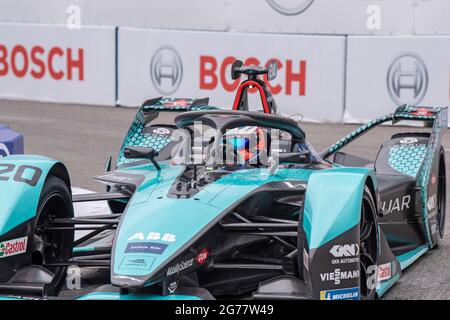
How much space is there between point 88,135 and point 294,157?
688cm

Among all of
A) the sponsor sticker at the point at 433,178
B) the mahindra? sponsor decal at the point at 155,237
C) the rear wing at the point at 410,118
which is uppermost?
the rear wing at the point at 410,118

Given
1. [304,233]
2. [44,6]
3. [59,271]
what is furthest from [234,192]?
[44,6]

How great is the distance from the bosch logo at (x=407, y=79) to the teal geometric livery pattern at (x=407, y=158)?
569 cm

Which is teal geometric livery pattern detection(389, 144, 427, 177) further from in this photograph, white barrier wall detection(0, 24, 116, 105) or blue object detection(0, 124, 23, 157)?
white barrier wall detection(0, 24, 116, 105)

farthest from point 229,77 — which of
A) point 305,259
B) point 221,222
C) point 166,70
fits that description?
point 305,259

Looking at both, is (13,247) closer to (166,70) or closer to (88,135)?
(88,135)

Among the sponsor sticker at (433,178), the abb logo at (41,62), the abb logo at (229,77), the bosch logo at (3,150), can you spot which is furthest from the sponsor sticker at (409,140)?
the abb logo at (41,62)

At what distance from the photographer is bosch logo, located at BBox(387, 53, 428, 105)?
13.5 metres

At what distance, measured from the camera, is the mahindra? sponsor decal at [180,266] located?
5363mm

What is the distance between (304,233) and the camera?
5.63 m

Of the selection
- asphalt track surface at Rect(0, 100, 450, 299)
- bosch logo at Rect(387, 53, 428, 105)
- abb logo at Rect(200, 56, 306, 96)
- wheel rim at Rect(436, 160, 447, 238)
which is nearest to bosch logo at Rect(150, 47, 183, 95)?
abb logo at Rect(200, 56, 306, 96)

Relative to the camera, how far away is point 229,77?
14695mm

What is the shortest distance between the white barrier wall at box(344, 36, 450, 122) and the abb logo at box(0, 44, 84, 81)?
4.61 meters

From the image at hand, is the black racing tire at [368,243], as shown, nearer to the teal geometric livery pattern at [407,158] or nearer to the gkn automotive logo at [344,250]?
the gkn automotive logo at [344,250]
